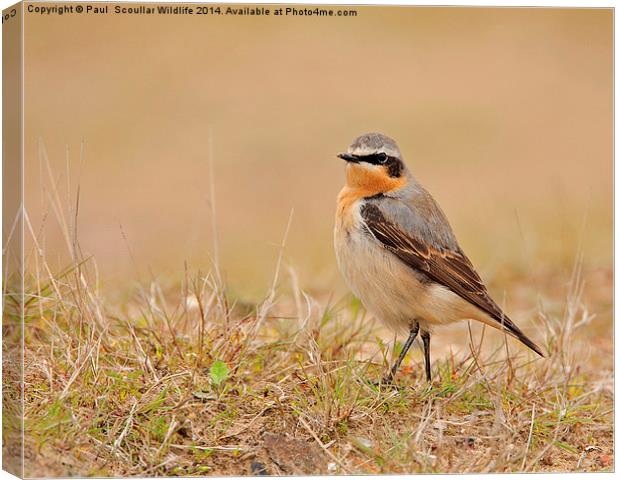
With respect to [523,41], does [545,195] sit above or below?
Result: below

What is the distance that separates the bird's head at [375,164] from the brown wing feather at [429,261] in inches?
8.3

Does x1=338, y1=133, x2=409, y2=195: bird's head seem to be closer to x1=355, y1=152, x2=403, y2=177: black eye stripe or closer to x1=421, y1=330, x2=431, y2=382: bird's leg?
x1=355, y1=152, x2=403, y2=177: black eye stripe

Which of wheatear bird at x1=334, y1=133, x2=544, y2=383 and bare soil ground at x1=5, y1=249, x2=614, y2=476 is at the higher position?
wheatear bird at x1=334, y1=133, x2=544, y2=383

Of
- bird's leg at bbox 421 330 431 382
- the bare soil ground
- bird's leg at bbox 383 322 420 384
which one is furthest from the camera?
bird's leg at bbox 421 330 431 382

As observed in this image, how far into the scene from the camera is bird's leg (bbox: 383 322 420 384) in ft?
20.2

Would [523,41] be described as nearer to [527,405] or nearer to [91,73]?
[527,405]

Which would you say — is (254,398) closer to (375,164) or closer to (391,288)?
(391,288)

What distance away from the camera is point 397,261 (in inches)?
245

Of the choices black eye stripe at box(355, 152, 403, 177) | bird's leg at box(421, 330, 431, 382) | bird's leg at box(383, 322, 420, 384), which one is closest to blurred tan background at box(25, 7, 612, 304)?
black eye stripe at box(355, 152, 403, 177)

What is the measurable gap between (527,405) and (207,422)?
→ 6.57ft

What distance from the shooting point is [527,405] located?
20.4 ft

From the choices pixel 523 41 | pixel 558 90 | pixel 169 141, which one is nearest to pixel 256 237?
pixel 169 141

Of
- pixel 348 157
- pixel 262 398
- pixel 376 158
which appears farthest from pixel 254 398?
pixel 376 158

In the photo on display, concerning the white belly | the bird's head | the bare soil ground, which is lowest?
the bare soil ground
